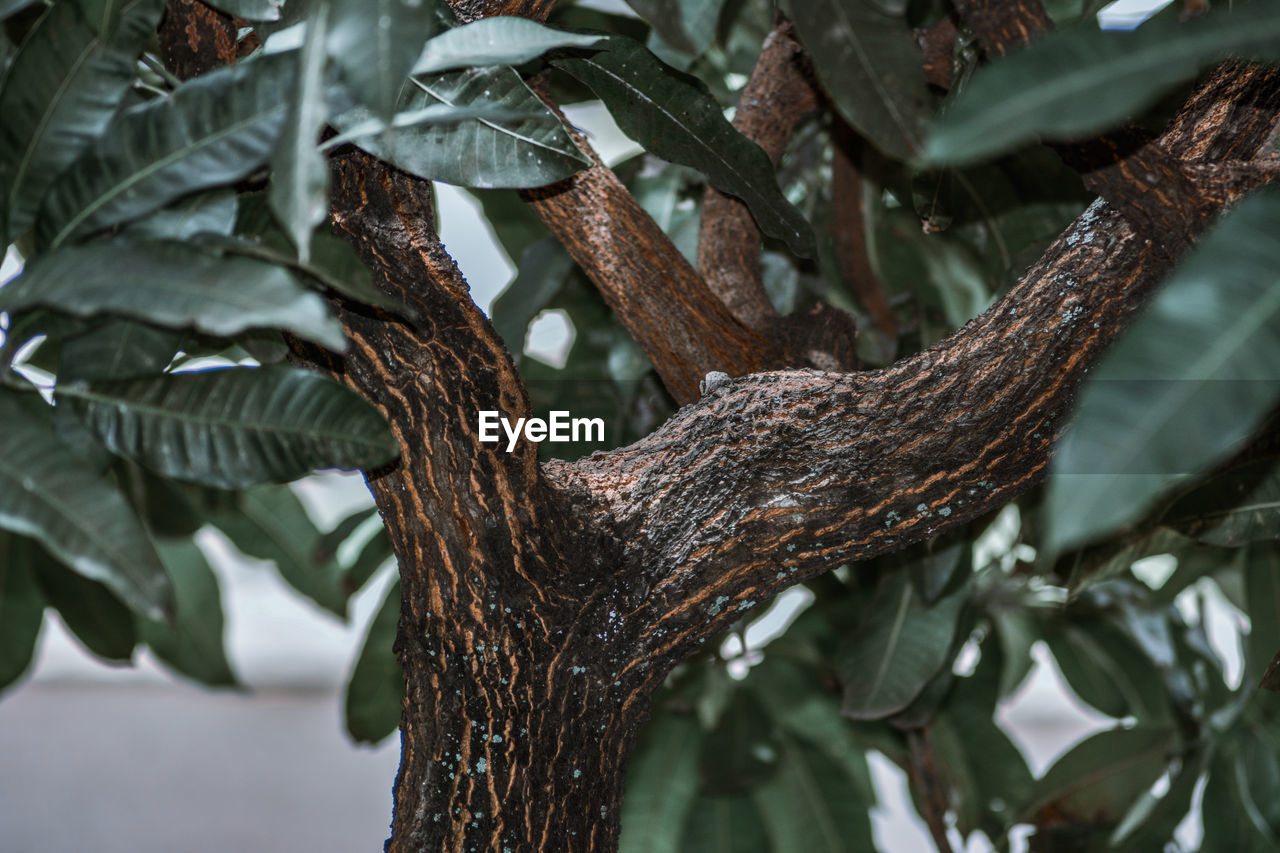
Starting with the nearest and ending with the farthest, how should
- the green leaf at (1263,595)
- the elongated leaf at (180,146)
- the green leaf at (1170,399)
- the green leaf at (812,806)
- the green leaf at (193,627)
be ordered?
the green leaf at (1170,399) < the elongated leaf at (180,146) < the green leaf at (1263,595) < the green leaf at (812,806) < the green leaf at (193,627)

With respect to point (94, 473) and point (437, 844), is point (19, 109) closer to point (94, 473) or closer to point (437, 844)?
point (94, 473)

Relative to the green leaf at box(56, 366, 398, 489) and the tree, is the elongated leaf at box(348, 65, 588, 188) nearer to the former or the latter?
the tree

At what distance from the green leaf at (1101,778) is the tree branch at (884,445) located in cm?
59

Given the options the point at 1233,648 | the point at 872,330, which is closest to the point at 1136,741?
the point at 872,330

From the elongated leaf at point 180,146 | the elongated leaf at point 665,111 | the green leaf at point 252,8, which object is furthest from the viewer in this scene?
the elongated leaf at point 665,111

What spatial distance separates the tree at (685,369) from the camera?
326 millimetres

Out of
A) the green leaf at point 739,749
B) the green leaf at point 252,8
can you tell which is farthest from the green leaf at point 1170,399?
the green leaf at point 739,749

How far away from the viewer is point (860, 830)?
3.65 feet

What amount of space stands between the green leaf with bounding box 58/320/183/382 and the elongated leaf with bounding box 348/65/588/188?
0.53 ft

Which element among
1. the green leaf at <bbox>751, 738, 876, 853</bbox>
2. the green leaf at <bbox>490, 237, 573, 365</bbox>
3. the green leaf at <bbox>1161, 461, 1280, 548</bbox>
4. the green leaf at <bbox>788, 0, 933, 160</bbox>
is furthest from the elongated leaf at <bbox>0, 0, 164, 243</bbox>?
the green leaf at <bbox>751, 738, 876, 853</bbox>

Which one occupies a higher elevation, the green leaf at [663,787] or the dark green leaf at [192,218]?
the dark green leaf at [192,218]

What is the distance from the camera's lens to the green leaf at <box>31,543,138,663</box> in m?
1.05

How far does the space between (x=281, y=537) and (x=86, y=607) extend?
0.83 ft

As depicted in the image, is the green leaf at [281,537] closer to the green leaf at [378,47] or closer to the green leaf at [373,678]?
the green leaf at [373,678]
